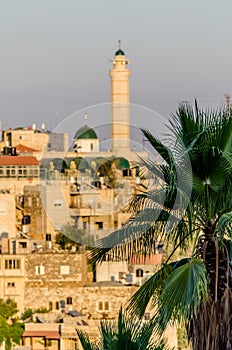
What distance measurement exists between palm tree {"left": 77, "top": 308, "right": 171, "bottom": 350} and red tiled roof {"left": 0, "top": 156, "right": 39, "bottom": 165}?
6746 cm

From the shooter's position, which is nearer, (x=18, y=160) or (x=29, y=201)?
(x=29, y=201)

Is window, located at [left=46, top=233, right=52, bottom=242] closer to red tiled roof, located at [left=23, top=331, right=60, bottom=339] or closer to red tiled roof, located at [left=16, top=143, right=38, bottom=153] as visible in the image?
red tiled roof, located at [left=23, top=331, right=60, bottom=339]

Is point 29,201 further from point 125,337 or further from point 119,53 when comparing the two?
point 125,337

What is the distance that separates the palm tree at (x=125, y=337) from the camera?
9.57m

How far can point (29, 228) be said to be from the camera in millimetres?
64500

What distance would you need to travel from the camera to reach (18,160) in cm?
7819

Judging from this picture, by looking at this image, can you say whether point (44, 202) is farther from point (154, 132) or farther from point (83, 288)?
point (154, 132)

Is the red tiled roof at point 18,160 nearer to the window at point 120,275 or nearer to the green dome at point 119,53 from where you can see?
the green dome at point 119,53

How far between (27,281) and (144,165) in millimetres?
42101

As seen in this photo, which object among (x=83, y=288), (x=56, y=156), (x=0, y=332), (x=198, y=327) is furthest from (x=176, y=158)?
(x=56, y=156)

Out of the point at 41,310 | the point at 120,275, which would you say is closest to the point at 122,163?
the point at 120,275

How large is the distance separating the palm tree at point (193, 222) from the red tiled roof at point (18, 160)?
66827 mm

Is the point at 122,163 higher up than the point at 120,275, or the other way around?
the point at 122,163

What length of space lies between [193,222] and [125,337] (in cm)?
98
